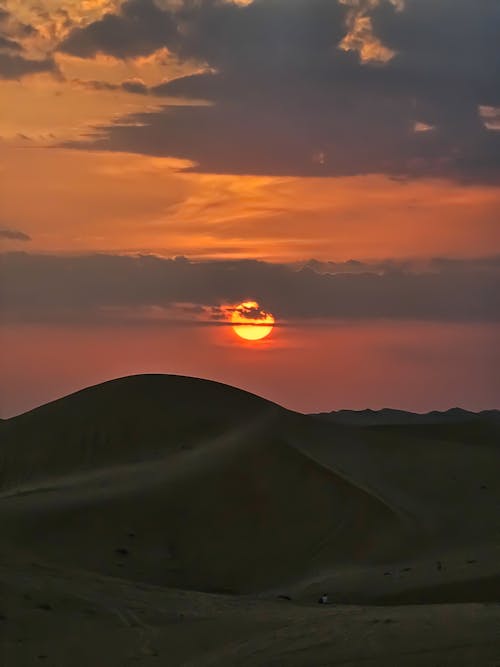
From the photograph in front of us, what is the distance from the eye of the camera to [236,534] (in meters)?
23.8

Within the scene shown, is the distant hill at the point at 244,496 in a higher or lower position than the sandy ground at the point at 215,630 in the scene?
higher

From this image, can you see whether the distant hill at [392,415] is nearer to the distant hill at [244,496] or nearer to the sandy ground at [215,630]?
the distant hill at [244,496]

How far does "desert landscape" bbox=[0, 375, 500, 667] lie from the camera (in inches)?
481

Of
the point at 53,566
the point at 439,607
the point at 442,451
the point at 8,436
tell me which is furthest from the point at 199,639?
the point at 8,436

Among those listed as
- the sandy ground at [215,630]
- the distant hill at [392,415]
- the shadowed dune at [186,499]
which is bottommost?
the sandy ground at [215,630]

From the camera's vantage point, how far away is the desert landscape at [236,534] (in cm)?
1223

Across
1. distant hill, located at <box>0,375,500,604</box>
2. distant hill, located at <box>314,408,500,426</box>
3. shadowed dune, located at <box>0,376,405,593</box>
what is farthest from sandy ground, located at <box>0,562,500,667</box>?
distant hill, located at <box>314,408,500,426</box>

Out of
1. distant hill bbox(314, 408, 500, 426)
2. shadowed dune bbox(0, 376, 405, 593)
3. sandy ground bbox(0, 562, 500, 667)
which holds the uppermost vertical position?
distant hill bbox(314, 408, 500, 426)

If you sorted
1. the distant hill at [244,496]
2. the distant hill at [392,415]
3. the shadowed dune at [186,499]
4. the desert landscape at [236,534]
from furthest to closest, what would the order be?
the distant hill at [392,415], the shadowed dune at [186,499], the distant hill at [244,496], the desert landscape at [236,534]

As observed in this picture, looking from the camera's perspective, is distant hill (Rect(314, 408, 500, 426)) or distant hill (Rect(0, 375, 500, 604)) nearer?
distant hill (Rect(0, 375, 500, 604))

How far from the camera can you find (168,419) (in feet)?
111

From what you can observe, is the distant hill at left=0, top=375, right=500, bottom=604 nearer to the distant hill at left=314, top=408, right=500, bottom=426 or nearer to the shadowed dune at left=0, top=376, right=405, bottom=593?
the shadowed dune at left=0, top=376, right=405, bottom=593

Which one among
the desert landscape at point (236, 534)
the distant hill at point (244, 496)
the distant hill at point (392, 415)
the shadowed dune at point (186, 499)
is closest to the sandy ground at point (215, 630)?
the desert landscape at point (236, 534)

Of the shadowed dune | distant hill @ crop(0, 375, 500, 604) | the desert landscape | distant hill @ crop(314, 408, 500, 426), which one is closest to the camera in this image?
the desert landscape
